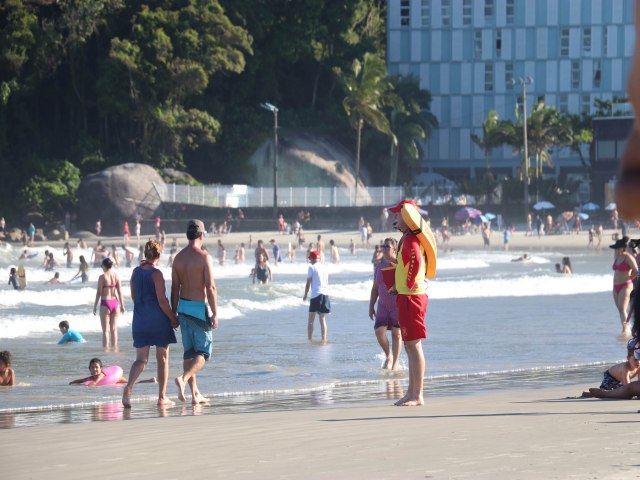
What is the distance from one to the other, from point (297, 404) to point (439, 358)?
202 inches

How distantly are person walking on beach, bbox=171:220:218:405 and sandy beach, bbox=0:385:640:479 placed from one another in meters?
0.95

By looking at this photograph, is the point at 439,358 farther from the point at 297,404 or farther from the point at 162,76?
the point at 162,76

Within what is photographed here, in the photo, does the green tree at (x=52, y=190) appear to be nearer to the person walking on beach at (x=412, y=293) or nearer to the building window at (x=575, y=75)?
the building window at (x=575, y=75)

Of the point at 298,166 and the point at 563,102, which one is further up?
the point at 563,102

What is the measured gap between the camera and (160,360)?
1014 cm

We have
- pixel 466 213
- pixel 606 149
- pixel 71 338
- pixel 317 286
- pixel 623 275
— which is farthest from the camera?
pixel 606 149

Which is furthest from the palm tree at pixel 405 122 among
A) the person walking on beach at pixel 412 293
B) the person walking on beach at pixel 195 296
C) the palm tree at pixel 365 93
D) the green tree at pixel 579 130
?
the person walking on beach at pixel 412 293

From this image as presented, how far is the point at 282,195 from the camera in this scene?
65188 millimetres

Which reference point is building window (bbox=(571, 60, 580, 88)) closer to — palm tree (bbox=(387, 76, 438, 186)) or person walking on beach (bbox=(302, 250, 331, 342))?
palm tree (bbox=(387, 76, 438, 186))

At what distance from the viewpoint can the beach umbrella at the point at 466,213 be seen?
207 ft

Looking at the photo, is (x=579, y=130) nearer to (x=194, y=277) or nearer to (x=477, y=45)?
(x=477, y=45)

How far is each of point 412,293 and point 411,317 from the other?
0.18 m

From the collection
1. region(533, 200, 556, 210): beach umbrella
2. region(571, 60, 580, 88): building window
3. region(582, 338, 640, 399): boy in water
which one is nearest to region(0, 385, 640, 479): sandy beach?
region(582, 338, 640, 399): boy in water

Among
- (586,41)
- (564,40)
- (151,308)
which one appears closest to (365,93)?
(564,40)
